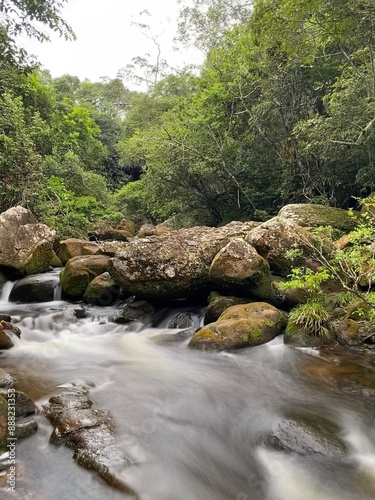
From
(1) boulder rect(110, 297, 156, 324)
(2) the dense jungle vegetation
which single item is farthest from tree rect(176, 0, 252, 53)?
(1) boulder rect(110, 297, 156, 324)

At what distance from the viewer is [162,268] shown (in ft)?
22.9

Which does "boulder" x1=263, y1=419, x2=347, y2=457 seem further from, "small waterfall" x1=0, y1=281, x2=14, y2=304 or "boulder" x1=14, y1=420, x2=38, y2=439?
"small waterfall" x1=0, y1=281, x2=14, y2=304

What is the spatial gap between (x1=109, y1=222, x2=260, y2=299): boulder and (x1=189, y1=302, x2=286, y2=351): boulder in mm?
1347

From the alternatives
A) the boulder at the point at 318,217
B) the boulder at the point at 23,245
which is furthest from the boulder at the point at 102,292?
the boulder at the point at 318,217

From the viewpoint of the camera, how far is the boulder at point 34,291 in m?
7.97

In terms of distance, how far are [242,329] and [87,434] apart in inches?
117

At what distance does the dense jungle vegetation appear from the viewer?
8516 mm

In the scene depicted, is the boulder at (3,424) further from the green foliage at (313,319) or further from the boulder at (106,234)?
the boulder at (106,234)

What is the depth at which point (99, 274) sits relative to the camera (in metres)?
8.23

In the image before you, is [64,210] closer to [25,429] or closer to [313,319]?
[313,319]

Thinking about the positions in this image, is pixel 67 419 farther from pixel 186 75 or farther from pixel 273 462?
pixel 186 75

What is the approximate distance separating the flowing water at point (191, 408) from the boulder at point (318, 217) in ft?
11.6

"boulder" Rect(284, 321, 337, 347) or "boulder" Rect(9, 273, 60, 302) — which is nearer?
"boulder" Rect(284, 321, 337, 347)

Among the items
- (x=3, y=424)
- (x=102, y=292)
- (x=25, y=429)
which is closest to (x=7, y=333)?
(x=102, y=292)
